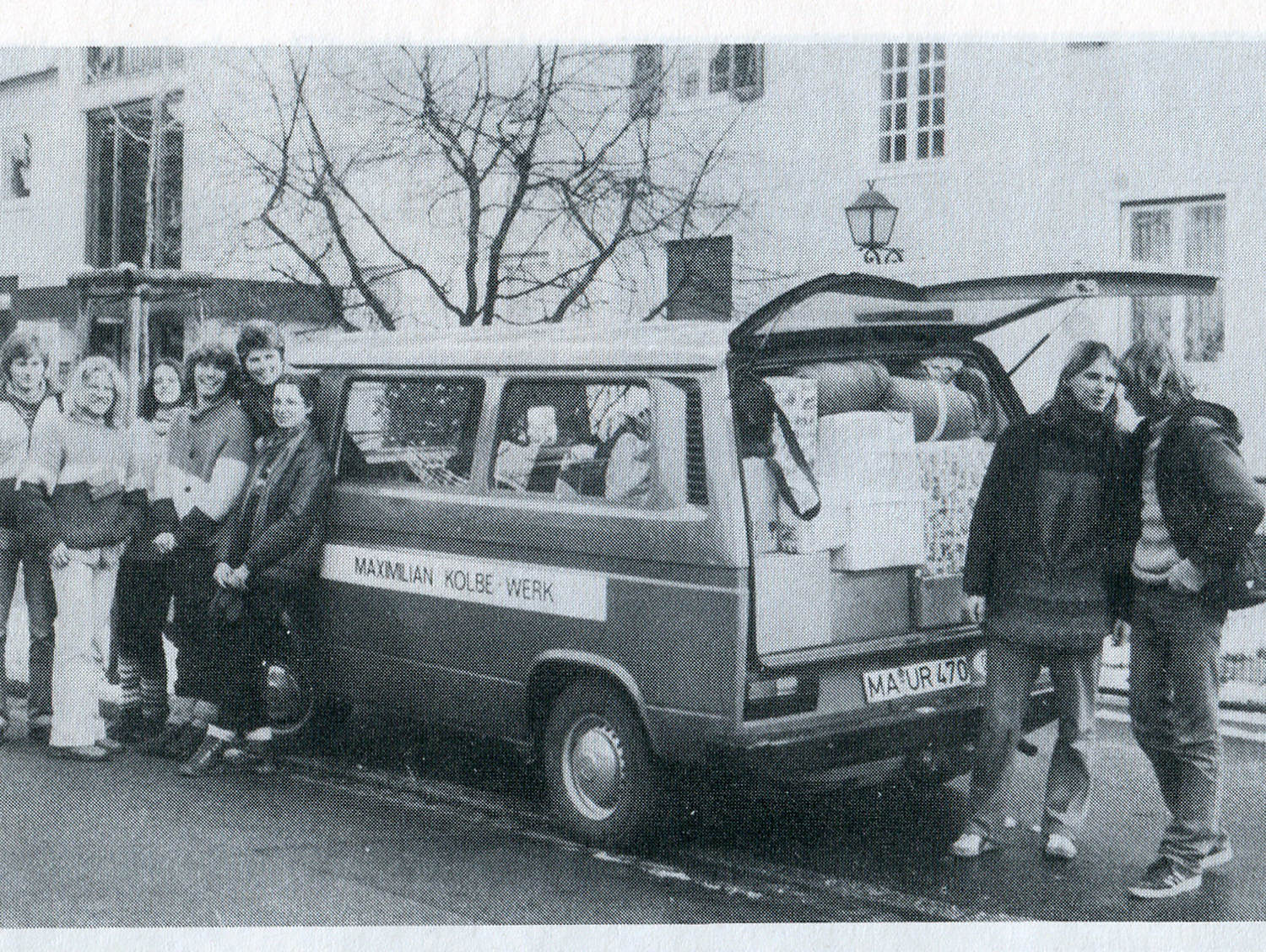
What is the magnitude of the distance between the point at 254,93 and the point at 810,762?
294 centimetres

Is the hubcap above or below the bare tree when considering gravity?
below

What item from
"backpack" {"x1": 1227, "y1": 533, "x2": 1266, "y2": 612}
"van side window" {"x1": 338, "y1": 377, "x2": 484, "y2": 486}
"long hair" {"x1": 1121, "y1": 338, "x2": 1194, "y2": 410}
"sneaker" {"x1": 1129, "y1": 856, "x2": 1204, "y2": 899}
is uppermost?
"long hair" {"x1": 1121, "y1": 338, "x2": 1194, "y2": 410}

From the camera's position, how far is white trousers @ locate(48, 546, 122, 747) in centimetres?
580

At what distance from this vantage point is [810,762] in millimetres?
4410

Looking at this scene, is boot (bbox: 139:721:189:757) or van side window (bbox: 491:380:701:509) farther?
boot (bbox: 139:721:189:757)

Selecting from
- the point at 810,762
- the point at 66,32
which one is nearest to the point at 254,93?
the point at 66,32

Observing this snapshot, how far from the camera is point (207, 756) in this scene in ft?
18.5

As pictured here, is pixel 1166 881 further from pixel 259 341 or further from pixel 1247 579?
pixel 259 341

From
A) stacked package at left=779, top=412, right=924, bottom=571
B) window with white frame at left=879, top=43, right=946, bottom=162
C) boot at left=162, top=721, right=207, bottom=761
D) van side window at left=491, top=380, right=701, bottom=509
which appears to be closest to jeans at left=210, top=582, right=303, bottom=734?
boot at left=162, top=721, right=207, bottom=761

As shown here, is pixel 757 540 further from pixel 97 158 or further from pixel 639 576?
pixel 97 158

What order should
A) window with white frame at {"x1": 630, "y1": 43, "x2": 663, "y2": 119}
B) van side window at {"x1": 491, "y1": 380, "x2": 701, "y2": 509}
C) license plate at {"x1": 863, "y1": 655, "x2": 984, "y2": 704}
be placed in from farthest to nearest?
1. window with white frame at {"x1": 630, "y1": 43, "x2": 663, "y2": 119}
2. license plate at {"x1": 863, "y1": 655, "x2": 984, "y2": 704}
3. van side window at {"x1": 491, "y1": 380, "x2": 701, "y2": 509}

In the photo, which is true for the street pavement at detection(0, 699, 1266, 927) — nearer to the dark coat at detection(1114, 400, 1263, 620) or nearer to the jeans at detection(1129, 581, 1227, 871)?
the jeans at detection(1129, 581, 1227, 871)

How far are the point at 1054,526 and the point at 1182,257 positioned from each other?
264 centimetres

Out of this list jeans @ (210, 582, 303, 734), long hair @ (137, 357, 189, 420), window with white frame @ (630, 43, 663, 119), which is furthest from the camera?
long hair @ (137, 357, 189, 420)
